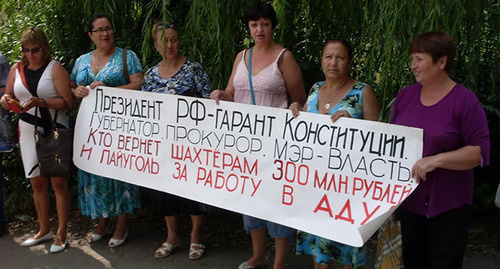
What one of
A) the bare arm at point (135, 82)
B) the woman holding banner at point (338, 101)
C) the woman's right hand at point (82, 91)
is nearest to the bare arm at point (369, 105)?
the woman holding banner at point (338, 101)

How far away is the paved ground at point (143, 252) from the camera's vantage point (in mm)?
4016

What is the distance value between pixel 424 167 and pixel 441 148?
125 millimetres

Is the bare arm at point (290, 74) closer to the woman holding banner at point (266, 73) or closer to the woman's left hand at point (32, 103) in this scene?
the woman holding banner at point (266, 73)

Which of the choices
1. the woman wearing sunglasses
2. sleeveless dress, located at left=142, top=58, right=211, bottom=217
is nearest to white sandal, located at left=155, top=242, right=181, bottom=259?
the woman wearing sunglasses

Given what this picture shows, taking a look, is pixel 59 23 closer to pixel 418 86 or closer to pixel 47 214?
pixel 47 214

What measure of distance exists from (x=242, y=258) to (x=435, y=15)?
241 centimetres

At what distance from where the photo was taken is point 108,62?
12.8 ft

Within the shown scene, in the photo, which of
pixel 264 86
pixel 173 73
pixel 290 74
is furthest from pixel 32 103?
pixel 290 74

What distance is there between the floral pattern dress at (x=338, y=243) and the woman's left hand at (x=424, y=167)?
49cm

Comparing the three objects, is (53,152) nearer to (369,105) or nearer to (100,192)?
(100,192)

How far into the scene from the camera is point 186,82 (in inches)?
143

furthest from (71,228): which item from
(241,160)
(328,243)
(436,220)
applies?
(436,220)

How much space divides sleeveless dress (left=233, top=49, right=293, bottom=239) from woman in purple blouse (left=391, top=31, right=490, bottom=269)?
2.93 ft

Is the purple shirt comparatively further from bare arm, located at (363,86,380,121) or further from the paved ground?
the paved ground
